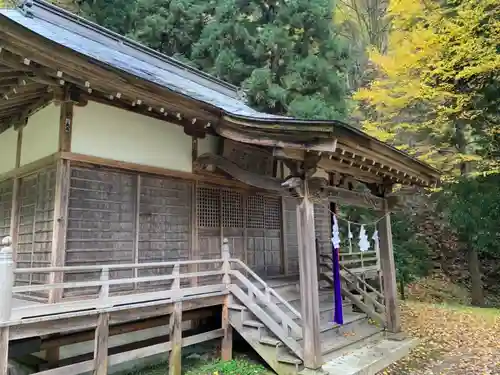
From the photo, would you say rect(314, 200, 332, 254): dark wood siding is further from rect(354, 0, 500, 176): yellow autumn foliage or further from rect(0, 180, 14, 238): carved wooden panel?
rect(0, 180, 14, 238): carved wooden panel

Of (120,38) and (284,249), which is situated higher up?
(120,38)

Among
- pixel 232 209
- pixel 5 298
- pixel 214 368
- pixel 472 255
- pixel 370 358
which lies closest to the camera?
pixel 5 298

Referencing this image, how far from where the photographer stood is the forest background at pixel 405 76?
10.8 m

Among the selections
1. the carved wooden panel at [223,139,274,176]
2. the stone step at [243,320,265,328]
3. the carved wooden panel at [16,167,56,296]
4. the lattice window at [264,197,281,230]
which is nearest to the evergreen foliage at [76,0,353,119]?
the carved wooden panel at [223,139,274,176]

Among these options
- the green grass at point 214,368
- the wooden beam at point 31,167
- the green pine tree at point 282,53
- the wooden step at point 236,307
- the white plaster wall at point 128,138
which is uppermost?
the green pine tree at point 282,53

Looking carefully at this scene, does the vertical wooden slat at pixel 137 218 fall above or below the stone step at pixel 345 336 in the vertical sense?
above

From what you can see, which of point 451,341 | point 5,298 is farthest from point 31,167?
point 451,341

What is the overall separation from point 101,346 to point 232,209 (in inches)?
141

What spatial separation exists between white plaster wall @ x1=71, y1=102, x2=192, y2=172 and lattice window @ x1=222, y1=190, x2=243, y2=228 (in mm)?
1043

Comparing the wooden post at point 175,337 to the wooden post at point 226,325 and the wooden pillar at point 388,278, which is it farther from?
the wooden pillar at point 388,278

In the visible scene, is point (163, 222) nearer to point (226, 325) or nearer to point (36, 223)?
point (36, 223)

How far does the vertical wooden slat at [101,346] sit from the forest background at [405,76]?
8.58 meters

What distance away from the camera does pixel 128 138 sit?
596cm

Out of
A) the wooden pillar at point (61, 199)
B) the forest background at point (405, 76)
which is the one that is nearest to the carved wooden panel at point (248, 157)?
the wooden pillar at point (61, 199)
